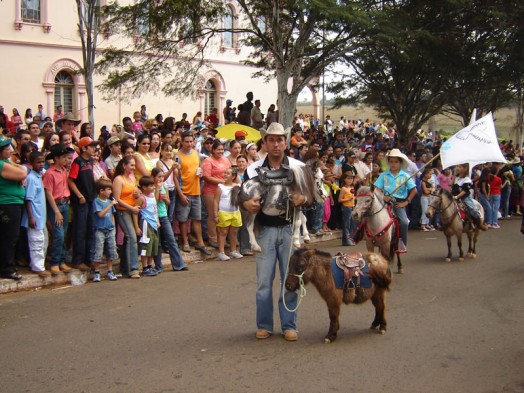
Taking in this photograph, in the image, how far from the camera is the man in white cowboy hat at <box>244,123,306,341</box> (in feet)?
21.6

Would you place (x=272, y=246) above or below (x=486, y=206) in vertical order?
above

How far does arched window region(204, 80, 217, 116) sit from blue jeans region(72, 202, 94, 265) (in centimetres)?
2460

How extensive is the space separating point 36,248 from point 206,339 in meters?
3.52

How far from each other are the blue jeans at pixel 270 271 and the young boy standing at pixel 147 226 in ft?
11.4

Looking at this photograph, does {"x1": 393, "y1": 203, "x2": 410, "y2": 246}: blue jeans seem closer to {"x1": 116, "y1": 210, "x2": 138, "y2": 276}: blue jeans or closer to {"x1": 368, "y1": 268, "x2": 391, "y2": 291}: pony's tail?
{"x1": 368, "y1": 268, "x2": 391, "y2": 291}: pony's tail

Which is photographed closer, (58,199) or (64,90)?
(58,199)

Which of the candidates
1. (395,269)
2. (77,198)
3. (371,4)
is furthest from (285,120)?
(77,198)

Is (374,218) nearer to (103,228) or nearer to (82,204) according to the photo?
(103,228)

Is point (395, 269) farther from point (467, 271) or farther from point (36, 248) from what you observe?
point (36, 248)

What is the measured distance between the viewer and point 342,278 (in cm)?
656

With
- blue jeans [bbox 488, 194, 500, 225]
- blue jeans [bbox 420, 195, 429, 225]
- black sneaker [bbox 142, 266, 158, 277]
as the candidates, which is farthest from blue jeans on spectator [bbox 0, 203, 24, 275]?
blue jeans [bbox 488, 194, 500, 225]

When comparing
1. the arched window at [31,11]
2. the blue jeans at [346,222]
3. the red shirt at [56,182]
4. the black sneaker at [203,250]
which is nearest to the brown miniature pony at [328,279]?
the red shirt at [56,182]

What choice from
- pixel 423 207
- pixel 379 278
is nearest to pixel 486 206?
pixel 423 207

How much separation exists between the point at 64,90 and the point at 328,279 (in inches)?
941
